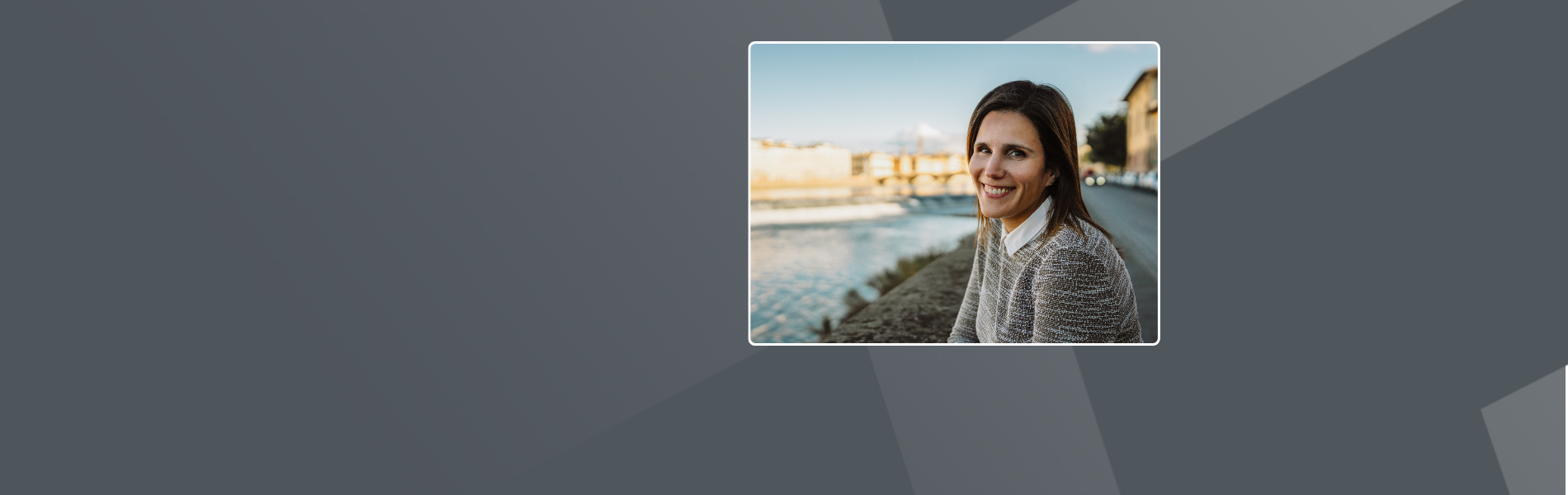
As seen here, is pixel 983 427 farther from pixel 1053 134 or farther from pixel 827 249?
pixel 1053 134

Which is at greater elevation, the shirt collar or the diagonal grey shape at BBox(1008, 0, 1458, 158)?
the diagonal grey shape at BBox(1008, 0, 1458, 158)

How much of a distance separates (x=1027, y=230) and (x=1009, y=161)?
0.73 ft

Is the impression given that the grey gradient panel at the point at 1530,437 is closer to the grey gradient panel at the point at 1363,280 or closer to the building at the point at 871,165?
the grey gradient panel at the point at 1363,280

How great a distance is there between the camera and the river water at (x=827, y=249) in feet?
10.4

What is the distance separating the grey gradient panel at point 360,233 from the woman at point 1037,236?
485mm

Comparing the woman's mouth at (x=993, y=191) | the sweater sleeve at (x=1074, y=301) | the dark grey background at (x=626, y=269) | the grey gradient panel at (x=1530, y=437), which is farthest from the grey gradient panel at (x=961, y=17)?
the grey gradient panel at (x=1530, y=437)

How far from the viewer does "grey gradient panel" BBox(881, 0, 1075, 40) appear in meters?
3.31

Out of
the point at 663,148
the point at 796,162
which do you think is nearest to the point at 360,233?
the point at 663,148

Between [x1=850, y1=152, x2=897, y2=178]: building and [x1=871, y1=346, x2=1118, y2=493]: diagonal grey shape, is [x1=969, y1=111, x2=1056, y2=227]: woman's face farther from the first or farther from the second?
[x1=871, y1=346, x2=1118, y2=493]: diagonal grey shape

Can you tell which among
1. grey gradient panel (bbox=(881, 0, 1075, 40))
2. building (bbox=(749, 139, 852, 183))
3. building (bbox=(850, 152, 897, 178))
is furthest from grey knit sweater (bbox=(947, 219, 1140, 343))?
grey gradient panel (bbox=(881, 0, 1075, 40))

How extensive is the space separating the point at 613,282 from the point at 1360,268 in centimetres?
238

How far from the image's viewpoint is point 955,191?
3.17m

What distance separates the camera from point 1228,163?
10.8 ft

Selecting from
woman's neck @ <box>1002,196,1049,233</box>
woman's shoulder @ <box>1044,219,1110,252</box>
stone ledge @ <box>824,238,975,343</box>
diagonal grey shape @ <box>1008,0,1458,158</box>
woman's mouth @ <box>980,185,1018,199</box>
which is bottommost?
stone ledge @ <box>824,238,975,343</box>
